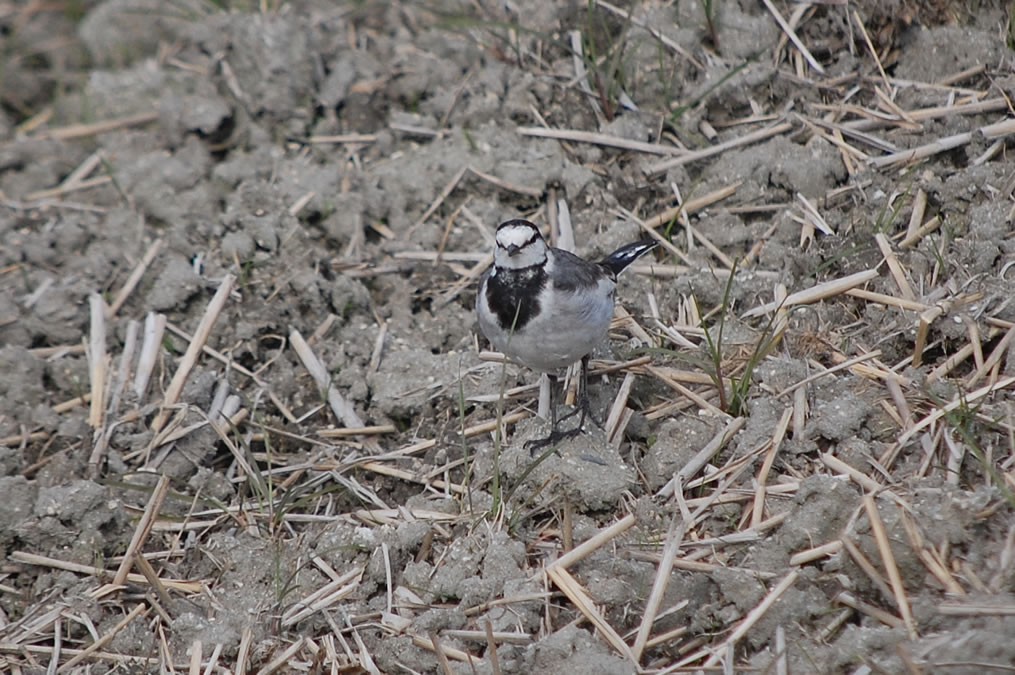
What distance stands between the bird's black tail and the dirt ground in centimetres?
29

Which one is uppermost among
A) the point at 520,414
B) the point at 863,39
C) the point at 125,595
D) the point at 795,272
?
the point at 863,39

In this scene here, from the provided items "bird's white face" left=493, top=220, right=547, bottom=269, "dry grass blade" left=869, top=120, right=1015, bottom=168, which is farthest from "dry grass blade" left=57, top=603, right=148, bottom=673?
"dry grass blade" left=869, top=120, right=1015, bottom=168

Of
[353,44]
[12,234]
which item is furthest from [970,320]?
[12,234]

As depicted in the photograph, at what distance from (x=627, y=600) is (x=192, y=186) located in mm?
3883

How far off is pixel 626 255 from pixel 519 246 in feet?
2.33

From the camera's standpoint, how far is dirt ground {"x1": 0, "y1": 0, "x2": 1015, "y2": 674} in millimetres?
3816

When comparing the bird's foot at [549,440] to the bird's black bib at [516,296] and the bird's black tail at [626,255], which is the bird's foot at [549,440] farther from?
the bird's black tail at [626,255]

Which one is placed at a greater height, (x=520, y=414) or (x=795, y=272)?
(x=795, y=272)

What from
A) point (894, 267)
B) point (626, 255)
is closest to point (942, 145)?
point (894, 267)

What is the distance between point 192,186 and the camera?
6203 mm

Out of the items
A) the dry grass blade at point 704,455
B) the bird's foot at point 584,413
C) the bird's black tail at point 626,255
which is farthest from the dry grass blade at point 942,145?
the bird's foot at point 584,413

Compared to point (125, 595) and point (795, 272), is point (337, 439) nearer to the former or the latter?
point (125, 595)

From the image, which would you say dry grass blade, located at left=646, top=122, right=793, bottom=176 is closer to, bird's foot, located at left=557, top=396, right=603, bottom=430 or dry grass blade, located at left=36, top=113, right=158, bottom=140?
bird's foot, located at left=557, top=396, right=603, bottom=430

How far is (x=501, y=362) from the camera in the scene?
5047 mm
